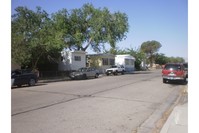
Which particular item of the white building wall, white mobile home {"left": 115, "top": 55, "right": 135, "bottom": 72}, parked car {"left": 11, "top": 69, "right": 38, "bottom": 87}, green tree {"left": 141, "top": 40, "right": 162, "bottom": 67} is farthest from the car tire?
green tree {"left": 141, "top": 40, "right": 162, "bottom": 67}

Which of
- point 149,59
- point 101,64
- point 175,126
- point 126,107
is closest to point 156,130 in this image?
point 175,126

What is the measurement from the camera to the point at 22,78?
20.0m

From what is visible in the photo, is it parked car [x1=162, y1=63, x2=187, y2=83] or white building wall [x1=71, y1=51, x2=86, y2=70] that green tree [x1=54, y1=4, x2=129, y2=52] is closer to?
white building wall [x1=71, y1=51, x2=86, y2=70]

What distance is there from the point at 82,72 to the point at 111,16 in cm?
1866

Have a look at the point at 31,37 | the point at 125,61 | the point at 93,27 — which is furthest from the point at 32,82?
the point at 125,61

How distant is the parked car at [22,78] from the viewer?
19452 mm

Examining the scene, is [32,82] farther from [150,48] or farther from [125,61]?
[150,48]

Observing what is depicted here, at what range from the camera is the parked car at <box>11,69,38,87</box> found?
19.5 meters

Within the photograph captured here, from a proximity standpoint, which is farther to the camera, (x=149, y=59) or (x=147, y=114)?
(x=149, y=59)

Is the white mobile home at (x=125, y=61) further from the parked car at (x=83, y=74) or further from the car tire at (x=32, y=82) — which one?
the car tire at (x=32, y=82)

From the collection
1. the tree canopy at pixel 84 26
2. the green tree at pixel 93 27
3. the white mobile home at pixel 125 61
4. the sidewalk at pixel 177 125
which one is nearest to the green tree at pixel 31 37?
the tree canopy at pixel 84 26
